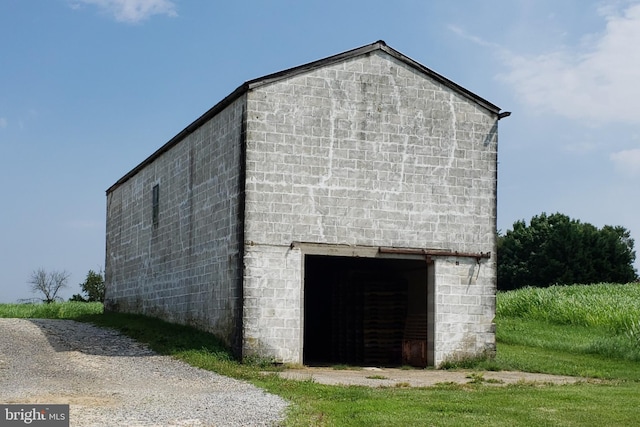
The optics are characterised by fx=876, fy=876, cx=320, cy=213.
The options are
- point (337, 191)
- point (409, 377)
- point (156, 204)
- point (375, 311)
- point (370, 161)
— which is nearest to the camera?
point (409, 377)

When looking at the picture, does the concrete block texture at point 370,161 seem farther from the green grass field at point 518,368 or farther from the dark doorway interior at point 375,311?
the green grass field at point 518,368

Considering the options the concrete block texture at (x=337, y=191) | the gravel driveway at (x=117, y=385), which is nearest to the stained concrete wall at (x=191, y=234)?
the concrete block texture at (x=337, y=191)

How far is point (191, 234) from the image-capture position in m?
23.2

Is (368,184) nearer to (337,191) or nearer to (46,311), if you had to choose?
(337,191)

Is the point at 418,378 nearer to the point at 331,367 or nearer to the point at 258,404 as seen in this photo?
the point at 331,367

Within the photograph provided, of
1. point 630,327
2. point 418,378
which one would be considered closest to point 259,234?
point 418,378

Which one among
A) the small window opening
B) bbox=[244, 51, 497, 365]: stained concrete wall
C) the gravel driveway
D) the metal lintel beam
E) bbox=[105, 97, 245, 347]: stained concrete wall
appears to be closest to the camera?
the gravel driveway

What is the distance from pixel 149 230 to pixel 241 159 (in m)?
8.98

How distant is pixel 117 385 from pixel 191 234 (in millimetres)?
7835

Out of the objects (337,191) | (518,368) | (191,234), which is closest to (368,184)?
(337,191)

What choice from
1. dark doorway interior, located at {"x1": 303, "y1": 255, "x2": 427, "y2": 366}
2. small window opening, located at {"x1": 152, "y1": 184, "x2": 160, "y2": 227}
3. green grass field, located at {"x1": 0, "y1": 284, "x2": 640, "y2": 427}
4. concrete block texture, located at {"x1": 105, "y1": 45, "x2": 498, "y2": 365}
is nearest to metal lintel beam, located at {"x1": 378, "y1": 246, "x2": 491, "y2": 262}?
concrete block texture, located at {"x1": 105, "y1": 45, "x2": 498, "y2": 365}

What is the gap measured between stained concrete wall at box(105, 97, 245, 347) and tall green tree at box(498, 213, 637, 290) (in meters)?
40.6

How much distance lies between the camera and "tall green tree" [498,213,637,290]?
63.8 meters

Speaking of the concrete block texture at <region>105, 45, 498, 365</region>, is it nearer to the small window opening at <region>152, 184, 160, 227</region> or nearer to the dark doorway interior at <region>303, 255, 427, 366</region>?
the dark doorway interior at <region>303, 255, 427, 366</region>
